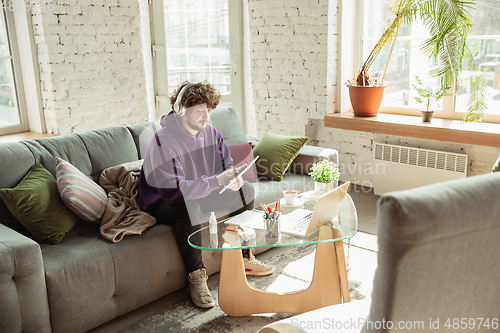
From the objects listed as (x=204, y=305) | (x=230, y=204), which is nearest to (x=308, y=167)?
(x=230, y=204)

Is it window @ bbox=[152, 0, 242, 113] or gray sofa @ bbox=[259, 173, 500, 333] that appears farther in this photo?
window @ bbox=[152, 0, 242, 113]

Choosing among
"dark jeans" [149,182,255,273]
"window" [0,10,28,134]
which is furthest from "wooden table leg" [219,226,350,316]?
"window" [0,10,28,134]

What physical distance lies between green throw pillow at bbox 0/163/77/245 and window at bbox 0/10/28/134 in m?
1.64

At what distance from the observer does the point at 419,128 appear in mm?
3467

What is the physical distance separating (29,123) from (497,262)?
3.65 metres

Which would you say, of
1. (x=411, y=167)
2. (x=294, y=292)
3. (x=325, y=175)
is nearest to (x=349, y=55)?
(x=411, y=167)

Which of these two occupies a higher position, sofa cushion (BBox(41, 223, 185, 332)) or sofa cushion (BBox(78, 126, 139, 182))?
sofa cushion (BBox(78, 126, 139, 182))

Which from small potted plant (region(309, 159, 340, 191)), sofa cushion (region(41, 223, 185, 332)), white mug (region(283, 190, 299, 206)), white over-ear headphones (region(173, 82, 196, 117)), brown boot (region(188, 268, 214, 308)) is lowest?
brown boot (region(188, 268, 214, 308))

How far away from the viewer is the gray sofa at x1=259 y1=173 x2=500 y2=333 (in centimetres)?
80

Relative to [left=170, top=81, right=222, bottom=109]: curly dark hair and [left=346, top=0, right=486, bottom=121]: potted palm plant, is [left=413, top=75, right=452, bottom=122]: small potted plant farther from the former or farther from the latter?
[left=170, top=81, right=222, bottom=109]: curly dark hair

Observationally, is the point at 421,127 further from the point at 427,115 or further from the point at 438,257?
the point at 438,257

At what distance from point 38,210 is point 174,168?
68cm

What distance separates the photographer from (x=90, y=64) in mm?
3674

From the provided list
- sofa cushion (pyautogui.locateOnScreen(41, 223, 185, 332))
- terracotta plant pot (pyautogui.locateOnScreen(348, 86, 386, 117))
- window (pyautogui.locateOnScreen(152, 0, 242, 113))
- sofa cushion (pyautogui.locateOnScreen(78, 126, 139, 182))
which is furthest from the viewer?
window (pyautogui.locateOnScreen(152, 0, 242, 113))
